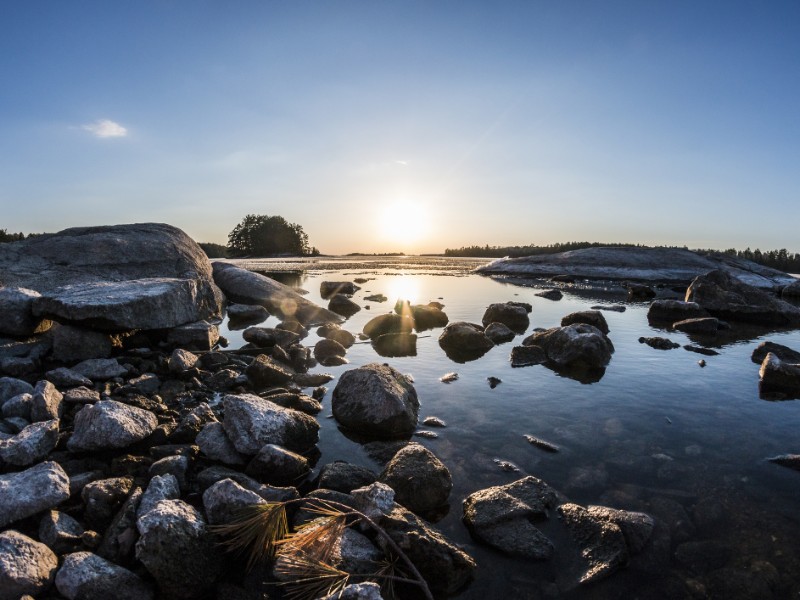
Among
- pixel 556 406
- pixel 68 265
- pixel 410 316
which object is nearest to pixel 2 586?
pixel 556 406

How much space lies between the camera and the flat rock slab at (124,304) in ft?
33.1

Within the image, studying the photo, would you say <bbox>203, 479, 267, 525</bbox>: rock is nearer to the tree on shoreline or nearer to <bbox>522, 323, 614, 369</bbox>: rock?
<bbox>522, 323, 614, 369</bbox>: rock

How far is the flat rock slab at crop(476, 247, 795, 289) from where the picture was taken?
190 ft

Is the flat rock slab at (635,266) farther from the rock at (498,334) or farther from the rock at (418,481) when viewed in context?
the rock at (418,481)

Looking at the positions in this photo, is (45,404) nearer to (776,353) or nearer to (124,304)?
(124,304)

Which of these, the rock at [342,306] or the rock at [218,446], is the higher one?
the rock at [342,306]

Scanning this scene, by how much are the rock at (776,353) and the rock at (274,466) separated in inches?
573

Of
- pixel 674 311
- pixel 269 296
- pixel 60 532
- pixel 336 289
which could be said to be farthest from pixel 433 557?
pixel 336 289

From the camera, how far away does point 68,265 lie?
14.2 m

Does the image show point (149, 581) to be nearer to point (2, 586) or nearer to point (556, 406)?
point (2, 586)

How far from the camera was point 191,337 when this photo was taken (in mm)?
12312

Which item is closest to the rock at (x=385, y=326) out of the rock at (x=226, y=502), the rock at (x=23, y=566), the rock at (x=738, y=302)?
the rock at (x=226, y=502)

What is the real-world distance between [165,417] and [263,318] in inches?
501

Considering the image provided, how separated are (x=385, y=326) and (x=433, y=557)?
13018 millimetres
